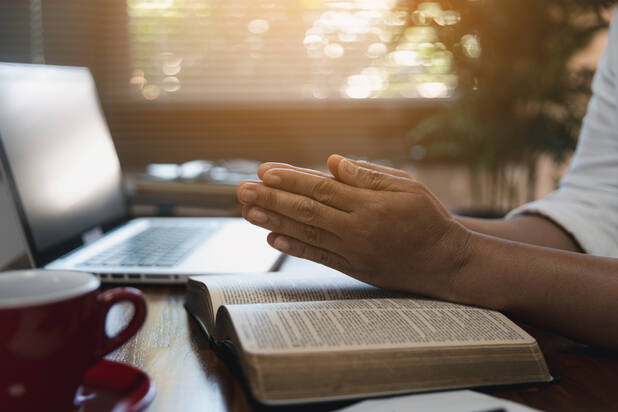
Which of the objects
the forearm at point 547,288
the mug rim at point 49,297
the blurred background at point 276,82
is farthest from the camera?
the blurred background at point 276,82

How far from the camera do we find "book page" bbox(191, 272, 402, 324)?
1.74ft

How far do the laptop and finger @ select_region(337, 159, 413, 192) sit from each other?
0.85 feet

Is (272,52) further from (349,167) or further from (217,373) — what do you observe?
(217,373)

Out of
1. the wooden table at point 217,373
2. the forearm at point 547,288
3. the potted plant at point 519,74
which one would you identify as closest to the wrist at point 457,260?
the forearm at point 547,288

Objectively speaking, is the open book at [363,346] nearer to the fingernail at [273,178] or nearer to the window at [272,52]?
the fingernail at [273,178]

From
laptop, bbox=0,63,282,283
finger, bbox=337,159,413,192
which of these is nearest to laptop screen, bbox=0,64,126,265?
laptop, bbox=0,63,282,283

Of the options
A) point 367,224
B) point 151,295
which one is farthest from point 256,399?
point 151,295

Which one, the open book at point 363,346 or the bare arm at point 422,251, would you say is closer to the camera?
the open book at point 363,346

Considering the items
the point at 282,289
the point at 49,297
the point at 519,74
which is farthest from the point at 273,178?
the point at 519,74

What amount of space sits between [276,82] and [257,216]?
1576 mm

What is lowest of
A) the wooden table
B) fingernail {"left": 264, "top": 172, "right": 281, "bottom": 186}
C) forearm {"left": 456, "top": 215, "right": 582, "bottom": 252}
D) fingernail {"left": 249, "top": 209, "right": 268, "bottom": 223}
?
the wooden table

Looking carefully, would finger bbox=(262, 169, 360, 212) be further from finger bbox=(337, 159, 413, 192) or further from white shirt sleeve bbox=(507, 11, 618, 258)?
white shirt sleeve bbox=(507, 11, 618, 258)

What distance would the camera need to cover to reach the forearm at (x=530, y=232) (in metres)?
0.74

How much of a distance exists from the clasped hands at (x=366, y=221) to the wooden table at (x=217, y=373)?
0.13 metres
